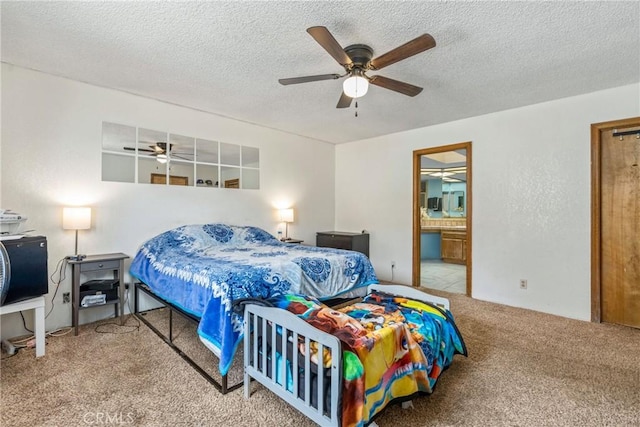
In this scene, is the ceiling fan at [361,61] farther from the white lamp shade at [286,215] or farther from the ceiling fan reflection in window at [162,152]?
the white lamp shade at [286,215]

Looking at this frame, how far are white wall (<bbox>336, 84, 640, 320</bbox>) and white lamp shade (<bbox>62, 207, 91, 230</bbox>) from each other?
403 centimetres

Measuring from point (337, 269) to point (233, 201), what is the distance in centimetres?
208

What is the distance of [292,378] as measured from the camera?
1.65 meters

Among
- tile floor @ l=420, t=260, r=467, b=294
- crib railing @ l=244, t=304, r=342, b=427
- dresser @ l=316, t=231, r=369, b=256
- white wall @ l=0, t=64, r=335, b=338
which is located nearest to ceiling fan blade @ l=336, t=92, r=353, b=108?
crib railing @ l=244, t=304, r=342, b=427

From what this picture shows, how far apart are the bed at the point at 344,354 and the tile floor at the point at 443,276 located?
266 centimetres

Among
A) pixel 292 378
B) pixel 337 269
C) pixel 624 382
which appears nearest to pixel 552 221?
pixel 624 382

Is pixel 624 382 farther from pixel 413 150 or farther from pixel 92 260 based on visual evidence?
pixel 92 260

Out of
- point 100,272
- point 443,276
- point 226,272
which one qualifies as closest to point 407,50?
point 226,272

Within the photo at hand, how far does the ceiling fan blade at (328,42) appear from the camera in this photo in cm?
175

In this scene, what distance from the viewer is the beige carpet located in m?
1.72

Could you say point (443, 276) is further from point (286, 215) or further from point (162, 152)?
point (162, 152)

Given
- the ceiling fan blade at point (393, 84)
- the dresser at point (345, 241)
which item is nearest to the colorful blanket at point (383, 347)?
the ceiling fan blade at point (393, 84)

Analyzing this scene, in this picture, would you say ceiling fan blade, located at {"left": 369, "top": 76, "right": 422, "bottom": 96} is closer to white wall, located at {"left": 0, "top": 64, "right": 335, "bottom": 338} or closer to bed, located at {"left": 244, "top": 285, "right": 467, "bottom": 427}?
bed, located at {"left": 244, "top": 285, "right": 467, "bottom": 427}

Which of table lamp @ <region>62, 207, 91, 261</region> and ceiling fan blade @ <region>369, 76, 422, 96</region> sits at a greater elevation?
ceiling fan blade @ <region>369, 76, 422, 96</region>
